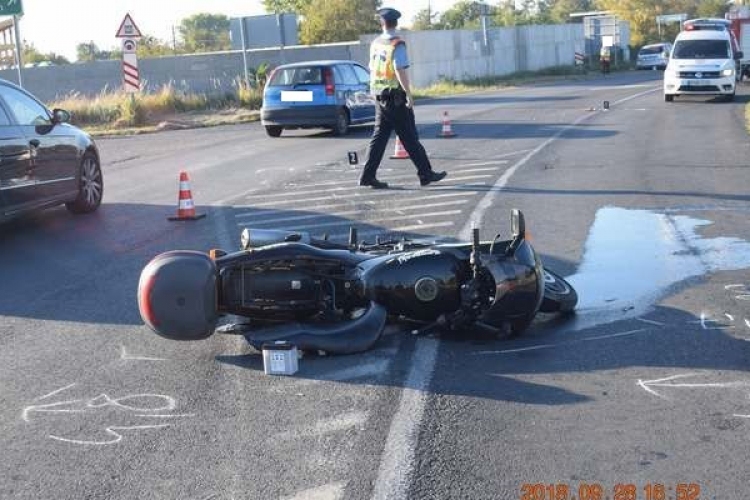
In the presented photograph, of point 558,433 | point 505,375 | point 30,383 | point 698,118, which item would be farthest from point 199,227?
point 698,118

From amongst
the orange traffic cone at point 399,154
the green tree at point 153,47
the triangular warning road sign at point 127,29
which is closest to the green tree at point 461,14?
the green tree at point 153,47

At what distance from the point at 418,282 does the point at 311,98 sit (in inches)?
647

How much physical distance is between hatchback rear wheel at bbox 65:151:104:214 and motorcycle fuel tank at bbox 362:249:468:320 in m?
6.72

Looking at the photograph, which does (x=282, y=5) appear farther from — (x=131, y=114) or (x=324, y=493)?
(x=324, y=493)

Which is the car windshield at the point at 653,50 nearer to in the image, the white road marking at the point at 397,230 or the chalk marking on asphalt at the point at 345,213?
the chalk marking on asphalt at the point at 345,213

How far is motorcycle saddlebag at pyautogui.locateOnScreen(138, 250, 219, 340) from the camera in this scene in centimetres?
600

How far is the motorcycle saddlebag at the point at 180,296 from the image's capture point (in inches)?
236

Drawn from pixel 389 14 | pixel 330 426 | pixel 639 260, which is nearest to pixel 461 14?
pixel 389 14

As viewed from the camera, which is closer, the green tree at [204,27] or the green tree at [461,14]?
the green tree at [461,14]

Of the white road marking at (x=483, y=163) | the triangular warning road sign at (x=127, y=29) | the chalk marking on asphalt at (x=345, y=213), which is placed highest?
the triangular warning road sign at (x=127, y=29)

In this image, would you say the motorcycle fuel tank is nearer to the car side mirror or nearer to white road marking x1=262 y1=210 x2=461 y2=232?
white road marking x1=262 y1=210 x2=461 y2=232

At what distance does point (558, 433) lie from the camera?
4895mm

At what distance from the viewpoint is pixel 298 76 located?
2266 centimetres

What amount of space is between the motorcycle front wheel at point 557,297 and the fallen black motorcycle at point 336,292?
1.05 ft
